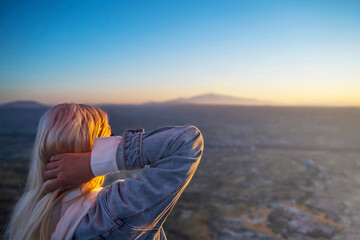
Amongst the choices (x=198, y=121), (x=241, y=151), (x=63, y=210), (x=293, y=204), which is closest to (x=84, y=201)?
(x=63, y=210)

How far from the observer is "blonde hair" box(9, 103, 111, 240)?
26.3 inches

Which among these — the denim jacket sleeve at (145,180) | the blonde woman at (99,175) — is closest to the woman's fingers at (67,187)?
Result: the blonde woman at (99,175)

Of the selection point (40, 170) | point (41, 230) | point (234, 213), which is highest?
point (40, 170)

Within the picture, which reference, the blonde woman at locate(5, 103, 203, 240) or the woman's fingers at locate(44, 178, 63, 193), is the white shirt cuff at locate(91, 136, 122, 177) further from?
the woman's fingers at locate(44, 178, 63, 193)

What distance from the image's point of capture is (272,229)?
2.09 metres

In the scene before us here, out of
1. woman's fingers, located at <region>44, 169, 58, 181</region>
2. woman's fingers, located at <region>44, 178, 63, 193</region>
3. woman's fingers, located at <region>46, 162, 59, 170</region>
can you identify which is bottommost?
woman's fingers, located at <region>44, 178, 63, 193</region>

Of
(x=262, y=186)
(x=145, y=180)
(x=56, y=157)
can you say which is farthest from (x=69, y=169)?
(x=262, y=186)

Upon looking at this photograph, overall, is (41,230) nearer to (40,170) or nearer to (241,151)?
(40,170)

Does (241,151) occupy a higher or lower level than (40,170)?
lower

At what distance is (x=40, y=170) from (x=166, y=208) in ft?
1.24

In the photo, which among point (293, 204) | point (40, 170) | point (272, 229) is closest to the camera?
point (40, 170)

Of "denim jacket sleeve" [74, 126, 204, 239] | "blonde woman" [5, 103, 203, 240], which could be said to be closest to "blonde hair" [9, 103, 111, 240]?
"blonde woman" [5, 103, 203, 240]

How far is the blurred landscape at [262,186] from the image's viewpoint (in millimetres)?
2129

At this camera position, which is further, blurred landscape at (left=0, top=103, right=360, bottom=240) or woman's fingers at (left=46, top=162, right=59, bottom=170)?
blurred landscape at (left=0, top=103, right=360, bottom=240)
